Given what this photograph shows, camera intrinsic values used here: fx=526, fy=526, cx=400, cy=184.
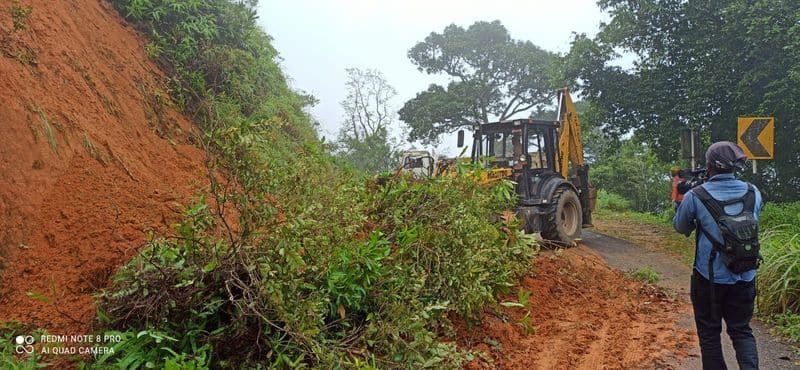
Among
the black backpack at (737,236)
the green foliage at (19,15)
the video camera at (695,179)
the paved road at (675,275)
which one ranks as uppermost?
the green foliage at (19,15)

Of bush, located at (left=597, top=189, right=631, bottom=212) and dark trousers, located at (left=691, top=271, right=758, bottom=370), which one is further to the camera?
bush, located at (left=597, top=189, right=631, bottom=212)

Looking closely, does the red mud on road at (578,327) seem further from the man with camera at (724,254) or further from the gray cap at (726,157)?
the gray cap at (726,157)

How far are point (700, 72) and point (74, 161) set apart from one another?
12.6 m

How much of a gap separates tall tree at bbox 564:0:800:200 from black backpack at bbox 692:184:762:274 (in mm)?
8423

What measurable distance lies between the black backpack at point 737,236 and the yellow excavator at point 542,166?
4.69 meters

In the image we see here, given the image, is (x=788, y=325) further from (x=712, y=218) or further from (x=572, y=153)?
(x=572, y=153)

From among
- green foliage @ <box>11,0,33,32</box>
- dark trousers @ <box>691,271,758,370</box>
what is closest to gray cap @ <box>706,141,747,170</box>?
dark trousers @ <box>691,271,758,370</box>

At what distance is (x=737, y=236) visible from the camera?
3568 millimetres

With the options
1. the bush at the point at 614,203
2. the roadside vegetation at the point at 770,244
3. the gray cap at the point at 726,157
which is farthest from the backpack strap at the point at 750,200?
the bush at the point at 614,203

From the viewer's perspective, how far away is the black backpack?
Answer: 354 cm

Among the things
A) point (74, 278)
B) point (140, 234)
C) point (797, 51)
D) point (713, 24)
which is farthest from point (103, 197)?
point (713, 24)

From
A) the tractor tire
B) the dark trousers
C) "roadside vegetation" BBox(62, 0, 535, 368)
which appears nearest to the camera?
"roadside vegetation" BBox(62, 0, 535, 368)

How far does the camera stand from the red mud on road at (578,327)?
4297mm

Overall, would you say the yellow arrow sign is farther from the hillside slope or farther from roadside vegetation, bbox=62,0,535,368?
the hillside slope
